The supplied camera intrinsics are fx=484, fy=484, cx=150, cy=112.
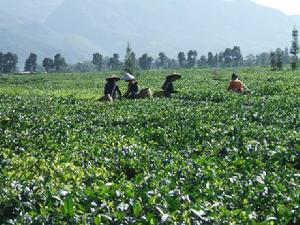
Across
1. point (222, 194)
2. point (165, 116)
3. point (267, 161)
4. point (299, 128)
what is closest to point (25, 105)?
point (165, 116)

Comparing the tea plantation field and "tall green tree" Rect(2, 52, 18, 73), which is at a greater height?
"tall green tree" Rect(2, 52, 18, 73)

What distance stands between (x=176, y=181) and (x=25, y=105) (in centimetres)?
1357

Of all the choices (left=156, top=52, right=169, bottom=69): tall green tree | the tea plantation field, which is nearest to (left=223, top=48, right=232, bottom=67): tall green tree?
(left=156, top=52, right=169, bottom=69): tall green tree

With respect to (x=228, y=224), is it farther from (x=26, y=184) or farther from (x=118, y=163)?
(x=118, y=163)

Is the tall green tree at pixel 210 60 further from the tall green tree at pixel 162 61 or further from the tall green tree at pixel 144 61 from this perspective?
the tall green tree at pixel 162 61

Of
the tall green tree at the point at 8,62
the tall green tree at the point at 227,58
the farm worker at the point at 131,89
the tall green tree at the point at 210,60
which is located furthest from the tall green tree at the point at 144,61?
the farm worker at the point at 131,89

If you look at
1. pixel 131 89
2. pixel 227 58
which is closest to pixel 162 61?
pixel 227 58

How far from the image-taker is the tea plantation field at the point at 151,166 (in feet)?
18.3

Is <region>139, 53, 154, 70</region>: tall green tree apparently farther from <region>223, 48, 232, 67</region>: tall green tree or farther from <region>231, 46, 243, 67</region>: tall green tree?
<region>231, 46, 243, 67</region>: tall green tree

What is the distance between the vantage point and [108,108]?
17.5 metres

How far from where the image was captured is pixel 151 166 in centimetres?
875

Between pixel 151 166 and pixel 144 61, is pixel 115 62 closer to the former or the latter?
pixel 144 61

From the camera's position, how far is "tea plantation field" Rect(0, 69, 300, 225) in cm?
558

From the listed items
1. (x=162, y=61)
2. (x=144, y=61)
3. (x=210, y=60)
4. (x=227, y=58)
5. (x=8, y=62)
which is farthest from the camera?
(x=162, y=61)
